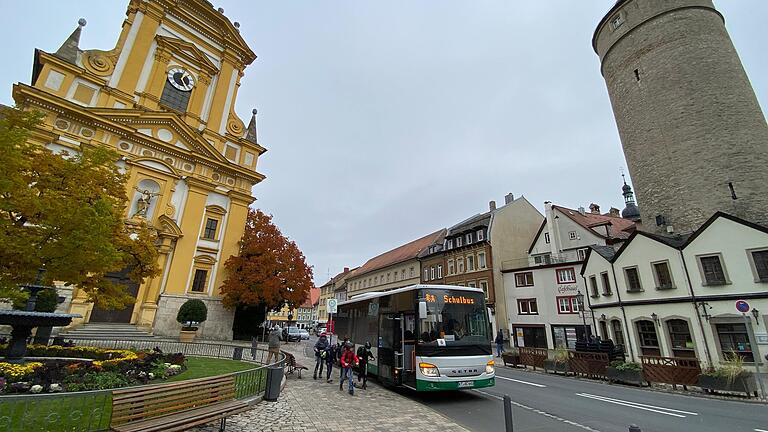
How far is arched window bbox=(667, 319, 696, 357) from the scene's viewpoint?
17.2 m

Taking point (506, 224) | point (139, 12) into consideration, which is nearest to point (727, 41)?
point (506, 224)

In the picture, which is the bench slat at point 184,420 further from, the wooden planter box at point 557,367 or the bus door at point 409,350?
the wooden planter box at point 557,367

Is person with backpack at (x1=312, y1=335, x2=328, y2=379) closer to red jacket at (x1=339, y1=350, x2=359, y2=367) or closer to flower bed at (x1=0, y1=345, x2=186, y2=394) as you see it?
red jacket at (x1=339, y1=350, x2=359, y2=367)

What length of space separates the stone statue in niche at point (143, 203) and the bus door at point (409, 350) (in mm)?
20510

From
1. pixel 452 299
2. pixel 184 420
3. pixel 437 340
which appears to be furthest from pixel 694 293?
pixel 184 420

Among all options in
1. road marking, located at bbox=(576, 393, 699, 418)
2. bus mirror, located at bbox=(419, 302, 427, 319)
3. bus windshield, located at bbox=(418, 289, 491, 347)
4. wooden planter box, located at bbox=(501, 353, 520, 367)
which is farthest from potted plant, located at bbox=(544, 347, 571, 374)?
bus mirror, located at bbox=(419, 302, 427, 319)

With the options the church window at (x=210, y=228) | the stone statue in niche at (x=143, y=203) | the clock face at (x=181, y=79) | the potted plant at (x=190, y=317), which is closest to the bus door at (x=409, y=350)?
the potted plant at (x=190, y=317)

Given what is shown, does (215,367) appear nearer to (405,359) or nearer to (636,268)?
(405,359)

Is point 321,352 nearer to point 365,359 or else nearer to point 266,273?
point 365,359

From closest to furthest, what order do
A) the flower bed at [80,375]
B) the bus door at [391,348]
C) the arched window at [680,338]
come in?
the flower bed at [80,375] → the bus door at [391,348] → the arched window at [680,338]

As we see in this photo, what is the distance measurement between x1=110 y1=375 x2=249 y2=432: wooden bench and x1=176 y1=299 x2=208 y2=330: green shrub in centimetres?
1696

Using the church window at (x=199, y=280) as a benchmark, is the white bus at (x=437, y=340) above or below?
below

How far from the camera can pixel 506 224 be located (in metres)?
36.2

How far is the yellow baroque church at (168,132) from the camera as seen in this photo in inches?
808
